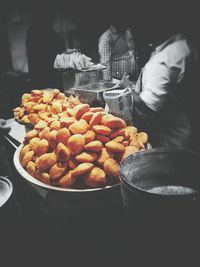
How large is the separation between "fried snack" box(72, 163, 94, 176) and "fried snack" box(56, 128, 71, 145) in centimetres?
25

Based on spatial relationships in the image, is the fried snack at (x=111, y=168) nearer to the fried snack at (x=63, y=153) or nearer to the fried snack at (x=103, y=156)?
the fried snack at (x=103, y=156)

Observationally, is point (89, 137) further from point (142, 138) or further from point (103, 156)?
point (142, 138)

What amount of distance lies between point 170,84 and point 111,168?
124 centimetres

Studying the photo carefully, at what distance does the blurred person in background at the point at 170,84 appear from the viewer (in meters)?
2.48

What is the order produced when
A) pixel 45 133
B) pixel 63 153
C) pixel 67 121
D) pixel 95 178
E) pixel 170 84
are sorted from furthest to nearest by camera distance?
1. pixel 170 84
2. pixel 45 133
3. pixel 67 121
4. pixel 63 153
5. pixel 95 178

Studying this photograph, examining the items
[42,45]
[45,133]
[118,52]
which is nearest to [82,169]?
[45,133]

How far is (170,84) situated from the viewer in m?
2.55

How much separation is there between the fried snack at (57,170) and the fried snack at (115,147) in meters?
0.32

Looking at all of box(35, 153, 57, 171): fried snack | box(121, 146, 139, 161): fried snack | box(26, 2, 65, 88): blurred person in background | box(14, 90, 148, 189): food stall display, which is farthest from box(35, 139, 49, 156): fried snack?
box(26, 2, 65, 88): blurred person in background

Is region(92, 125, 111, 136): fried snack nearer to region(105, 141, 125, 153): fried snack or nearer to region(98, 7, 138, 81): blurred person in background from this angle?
region(105, 141, 125, 153): fried snack

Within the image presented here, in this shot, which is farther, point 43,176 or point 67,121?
point 67,121

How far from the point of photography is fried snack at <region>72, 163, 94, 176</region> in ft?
5.58

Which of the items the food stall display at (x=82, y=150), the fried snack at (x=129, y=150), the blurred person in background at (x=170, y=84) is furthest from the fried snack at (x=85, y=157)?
the blurred person in background at (x=170, y=84)

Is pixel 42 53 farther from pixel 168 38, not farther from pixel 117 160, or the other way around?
pixel 117 160
